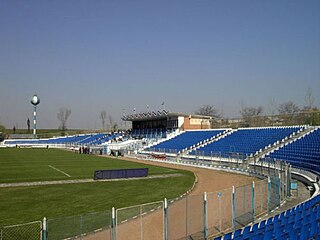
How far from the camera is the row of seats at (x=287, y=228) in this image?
29.2ft

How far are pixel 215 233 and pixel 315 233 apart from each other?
3.38 m

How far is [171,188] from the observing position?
2462 centimetres

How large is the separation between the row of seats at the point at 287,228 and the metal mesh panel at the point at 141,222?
2591mm

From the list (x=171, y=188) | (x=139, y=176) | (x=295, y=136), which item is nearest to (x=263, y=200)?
(x=171, y=188)

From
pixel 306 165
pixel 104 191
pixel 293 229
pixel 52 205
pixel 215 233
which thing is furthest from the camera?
pixel 306 165

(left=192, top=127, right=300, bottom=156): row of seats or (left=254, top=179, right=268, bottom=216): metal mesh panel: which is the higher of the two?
(left=192, top=127, right=300, bottom=156): row of seats

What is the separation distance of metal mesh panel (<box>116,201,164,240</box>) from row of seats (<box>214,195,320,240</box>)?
8.50 ft

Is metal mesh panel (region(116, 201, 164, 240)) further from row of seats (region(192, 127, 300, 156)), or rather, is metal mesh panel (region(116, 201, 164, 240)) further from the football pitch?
row of seats (region(192, 127, 300, 156))

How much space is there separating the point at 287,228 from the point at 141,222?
4.16m

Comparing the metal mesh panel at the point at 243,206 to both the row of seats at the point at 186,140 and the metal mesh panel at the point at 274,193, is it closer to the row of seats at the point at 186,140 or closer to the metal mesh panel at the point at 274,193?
the metal mesh panel at the point at 274,193

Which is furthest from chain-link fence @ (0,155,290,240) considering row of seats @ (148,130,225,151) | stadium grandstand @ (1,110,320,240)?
row of seats @ (148,130,225,151)

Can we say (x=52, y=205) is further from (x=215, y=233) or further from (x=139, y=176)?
(x=139, y=176)

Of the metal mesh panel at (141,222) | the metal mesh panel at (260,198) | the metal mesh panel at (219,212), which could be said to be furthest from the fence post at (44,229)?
the metal mesh panel at (260,198)

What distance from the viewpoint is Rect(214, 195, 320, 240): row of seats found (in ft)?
29.2
